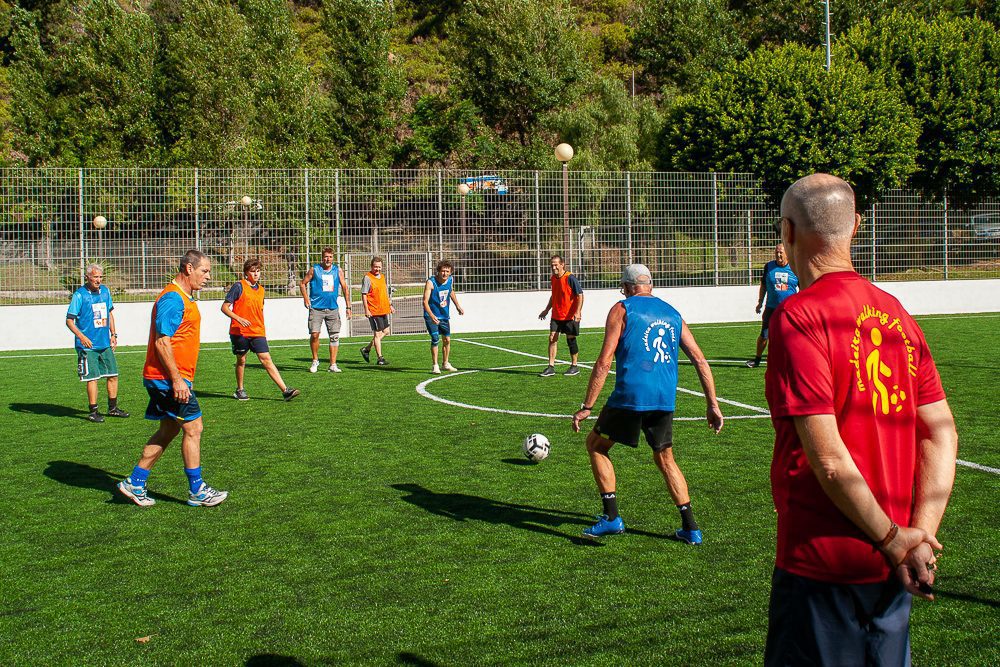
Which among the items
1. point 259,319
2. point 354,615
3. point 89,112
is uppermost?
point 89,112

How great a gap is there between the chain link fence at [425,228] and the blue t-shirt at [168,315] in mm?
14973

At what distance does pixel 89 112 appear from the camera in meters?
42.3

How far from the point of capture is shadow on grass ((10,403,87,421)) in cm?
1223

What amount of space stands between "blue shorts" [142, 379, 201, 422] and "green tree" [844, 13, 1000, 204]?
30.2m

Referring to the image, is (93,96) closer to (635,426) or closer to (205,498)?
(205,498)

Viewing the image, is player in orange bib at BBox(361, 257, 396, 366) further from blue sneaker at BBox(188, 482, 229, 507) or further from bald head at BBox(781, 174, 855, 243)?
bald head at BBox(781, 174, 855, 243)

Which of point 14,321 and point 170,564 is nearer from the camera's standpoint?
point 170,564

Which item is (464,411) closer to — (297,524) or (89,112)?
(297,524)

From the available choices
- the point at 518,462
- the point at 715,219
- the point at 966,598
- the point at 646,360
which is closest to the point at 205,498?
the point at 518,462

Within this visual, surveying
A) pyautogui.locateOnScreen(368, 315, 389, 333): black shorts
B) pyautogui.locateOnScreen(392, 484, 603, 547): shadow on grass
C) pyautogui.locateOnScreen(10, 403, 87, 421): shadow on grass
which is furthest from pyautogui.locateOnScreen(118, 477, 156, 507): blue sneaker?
pyautogui.locateOnScreen(368, 315, 389, 333): black shorts

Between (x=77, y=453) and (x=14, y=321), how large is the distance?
45.1 ft

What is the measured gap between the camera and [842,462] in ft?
7.76

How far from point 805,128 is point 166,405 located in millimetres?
28188

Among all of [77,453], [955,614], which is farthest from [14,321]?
[955,614]
